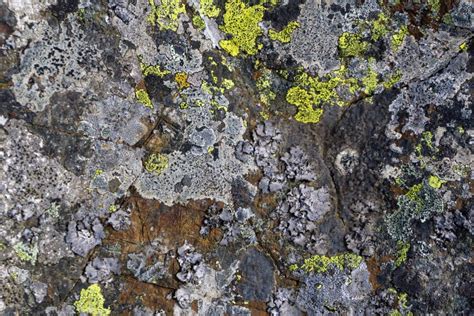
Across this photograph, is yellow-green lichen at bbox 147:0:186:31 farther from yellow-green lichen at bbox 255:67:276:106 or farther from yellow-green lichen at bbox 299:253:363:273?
yellow-green lichen at bbox 299:253:363:273

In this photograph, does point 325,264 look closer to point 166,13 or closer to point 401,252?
point 401,252

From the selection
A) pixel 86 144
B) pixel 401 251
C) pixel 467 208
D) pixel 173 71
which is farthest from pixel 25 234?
pixel 467 208

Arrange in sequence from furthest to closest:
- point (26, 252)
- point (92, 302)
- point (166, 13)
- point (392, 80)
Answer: point (392, 80) < point (166, 13) < point (92, 302) < point (26, 252)

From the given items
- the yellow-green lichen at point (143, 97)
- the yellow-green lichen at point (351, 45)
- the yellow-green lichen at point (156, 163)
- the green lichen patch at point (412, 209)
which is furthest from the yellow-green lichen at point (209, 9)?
the green lichen patch at point (412, 209)

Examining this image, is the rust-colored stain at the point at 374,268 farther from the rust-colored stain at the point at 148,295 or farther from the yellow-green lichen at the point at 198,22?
the yellow-green lichen at the point at 198,22

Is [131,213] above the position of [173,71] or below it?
below

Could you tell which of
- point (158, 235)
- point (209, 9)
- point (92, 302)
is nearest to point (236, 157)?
point (158, 235)

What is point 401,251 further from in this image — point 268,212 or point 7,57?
point 7,57

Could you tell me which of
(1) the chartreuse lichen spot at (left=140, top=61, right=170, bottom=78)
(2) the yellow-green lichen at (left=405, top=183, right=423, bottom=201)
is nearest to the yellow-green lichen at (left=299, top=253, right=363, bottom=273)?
(2) the yellow-green lichen at (left=405, top=183, right=423, bottom=201)
